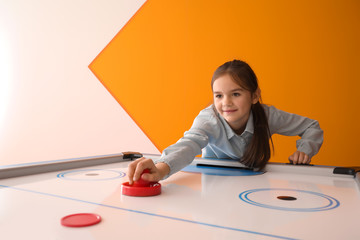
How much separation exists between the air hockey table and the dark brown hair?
0.15 metres

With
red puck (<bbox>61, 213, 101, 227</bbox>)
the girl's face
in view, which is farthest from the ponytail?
red puck (<bbox>61, 213, 101, 227</bbox>)

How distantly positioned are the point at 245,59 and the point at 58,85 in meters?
1.73

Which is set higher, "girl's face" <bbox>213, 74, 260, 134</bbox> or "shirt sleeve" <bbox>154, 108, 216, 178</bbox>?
"girl's face" <bbox>213, 74, 260, 134</bbox>

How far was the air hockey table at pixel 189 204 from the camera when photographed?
440 millimetres

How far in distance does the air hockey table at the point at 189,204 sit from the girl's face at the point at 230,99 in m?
Result: 0.27

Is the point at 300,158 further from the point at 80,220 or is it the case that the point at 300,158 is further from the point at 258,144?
the point at 80,220

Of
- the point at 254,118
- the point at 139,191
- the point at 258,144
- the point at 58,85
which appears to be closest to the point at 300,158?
the point at 258,144

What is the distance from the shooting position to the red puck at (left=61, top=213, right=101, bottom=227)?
0.45 m

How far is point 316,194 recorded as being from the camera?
69cm

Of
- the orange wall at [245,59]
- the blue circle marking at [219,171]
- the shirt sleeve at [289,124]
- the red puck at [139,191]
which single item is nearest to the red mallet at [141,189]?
the red puck at [139,191]

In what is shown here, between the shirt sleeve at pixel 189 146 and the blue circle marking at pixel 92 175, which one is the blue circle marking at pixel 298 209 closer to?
the shirt sleeve at pixel 189 146

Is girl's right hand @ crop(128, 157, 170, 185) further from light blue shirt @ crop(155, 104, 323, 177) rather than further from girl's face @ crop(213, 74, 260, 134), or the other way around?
girl's face @ crop(213, 74, 260, 134)

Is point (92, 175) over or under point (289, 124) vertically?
under

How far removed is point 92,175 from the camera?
0.90 metres
